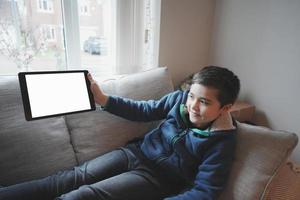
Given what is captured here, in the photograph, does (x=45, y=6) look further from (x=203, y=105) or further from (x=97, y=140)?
(x=203, y=105)

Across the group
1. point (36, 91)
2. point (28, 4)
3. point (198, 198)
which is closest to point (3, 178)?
point (36, 91)

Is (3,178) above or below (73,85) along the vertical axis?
below

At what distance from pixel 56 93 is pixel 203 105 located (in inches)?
22.2

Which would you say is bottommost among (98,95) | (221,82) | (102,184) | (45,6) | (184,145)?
(102,184)

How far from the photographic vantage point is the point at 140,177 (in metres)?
0.92

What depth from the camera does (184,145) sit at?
0.95m

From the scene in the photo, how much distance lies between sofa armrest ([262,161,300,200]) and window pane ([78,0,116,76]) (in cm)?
111

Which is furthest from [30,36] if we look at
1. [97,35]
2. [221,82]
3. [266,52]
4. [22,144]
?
[266,52]

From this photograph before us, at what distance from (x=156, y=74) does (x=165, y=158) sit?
1.54 feet

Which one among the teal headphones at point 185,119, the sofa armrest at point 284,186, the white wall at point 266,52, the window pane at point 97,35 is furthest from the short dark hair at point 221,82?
the window pane at point 97,35

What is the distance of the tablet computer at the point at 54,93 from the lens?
0.88 metres

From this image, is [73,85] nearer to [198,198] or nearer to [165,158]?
[165,158]

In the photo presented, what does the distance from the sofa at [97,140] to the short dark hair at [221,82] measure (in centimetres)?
14

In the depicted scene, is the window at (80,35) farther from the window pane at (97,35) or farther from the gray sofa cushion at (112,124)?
the gray sofa cushion at (112,124)
